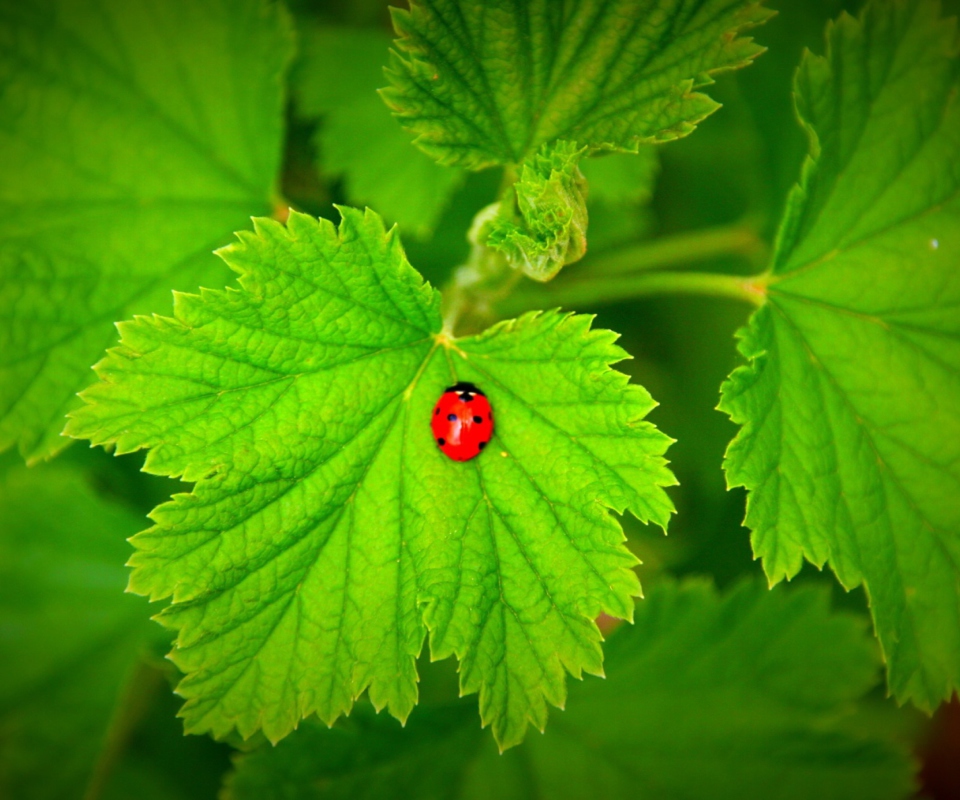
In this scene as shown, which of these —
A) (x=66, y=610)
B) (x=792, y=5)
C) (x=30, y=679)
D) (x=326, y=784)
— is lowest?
(x=326, y=784)

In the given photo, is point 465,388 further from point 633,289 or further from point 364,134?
point 364,134

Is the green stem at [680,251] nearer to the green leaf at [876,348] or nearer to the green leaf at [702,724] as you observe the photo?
the green leaf at [876,348]

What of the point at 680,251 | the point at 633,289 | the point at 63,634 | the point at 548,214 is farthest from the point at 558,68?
the point at 63,634

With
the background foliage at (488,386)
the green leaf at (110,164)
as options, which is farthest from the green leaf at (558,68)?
the green leaf at (110,164)

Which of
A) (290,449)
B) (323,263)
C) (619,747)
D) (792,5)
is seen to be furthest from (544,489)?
(792,5)

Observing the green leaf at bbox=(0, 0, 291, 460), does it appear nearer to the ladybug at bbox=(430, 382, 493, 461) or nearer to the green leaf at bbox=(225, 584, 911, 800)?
the ladybug at bbox=(430, 382, 493, 461)

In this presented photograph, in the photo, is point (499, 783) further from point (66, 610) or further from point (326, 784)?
point (66, 610)

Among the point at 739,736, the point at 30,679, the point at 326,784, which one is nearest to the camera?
the point at 326,784
